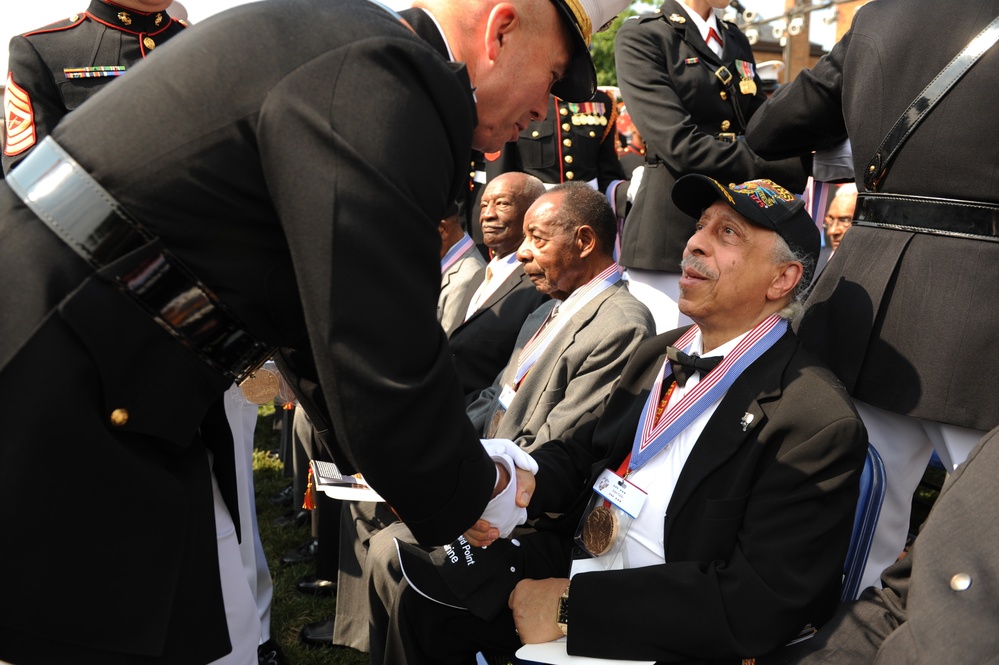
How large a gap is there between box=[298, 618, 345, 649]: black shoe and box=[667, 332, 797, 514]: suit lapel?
6.76 ft

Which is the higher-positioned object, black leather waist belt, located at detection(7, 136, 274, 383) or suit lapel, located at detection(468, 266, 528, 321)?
black leather waist belt, located at detection(7, 136, 274, 383)

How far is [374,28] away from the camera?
56.9 inches

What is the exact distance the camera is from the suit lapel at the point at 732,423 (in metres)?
2.41

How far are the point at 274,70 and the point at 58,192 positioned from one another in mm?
396

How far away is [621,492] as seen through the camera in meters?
2.62

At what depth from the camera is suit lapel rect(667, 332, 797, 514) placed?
241 centimetres

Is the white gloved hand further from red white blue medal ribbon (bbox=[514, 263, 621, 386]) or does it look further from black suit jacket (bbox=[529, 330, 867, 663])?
red white blue medal ribbon (bbox=[514, 263, 621, 386])

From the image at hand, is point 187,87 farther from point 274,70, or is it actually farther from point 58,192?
point 58,192

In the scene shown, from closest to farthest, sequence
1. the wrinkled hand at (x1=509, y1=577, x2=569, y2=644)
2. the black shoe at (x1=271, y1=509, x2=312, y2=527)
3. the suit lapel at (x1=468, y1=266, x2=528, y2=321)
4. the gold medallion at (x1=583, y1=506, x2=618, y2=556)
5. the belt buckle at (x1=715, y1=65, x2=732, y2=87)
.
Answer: the wrinkled hand at (x1=509, y1=577, x2=569, y2=644) → the gold medallion at (x1=583, y1=506, x2=618, y2=556) → the belt buckle at (x1=715, y1=65, x2=732, y2=87) → the suit lapel at (x1=468, y1=266, x2=528, y2=321) → the black shoe at (x1=271, y1=509, x2=312, y2=527)

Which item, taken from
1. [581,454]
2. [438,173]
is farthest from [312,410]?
[581,454]

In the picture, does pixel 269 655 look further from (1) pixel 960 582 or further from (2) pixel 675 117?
(2) pixel 675 117

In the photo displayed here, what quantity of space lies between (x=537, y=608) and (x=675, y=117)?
7.86 ft

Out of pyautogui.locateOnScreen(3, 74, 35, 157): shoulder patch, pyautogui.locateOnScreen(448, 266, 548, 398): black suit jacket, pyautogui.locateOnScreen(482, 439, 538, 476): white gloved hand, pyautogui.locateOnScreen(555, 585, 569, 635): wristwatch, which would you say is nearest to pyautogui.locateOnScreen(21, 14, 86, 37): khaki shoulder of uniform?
pyautogui.locateOnScreen(3, 74, 35, 157): shoulder patch

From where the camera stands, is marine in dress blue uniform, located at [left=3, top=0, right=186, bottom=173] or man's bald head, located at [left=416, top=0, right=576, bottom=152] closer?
man's bald head, located at [left=416, top=0, right=576, bottom=152]
